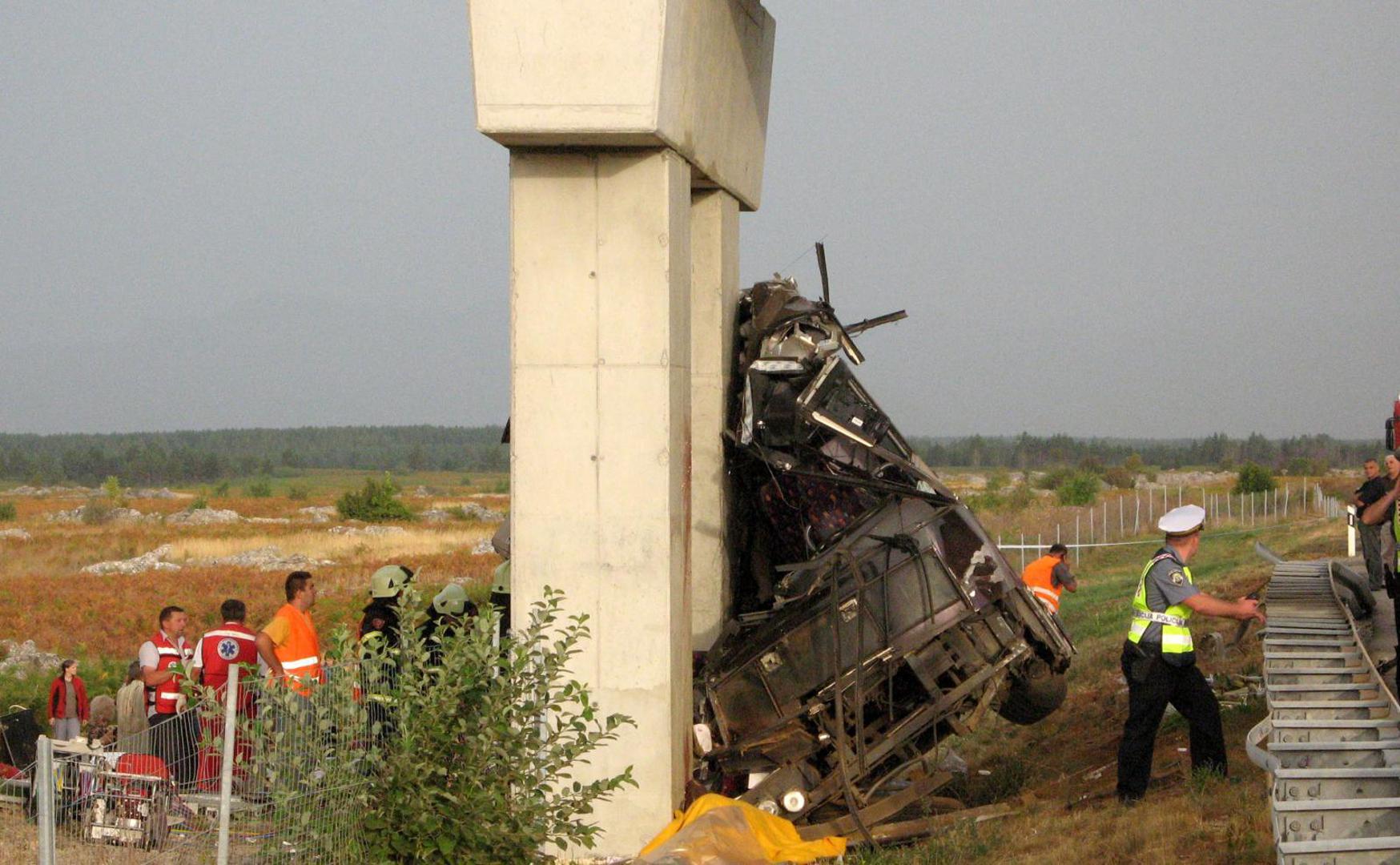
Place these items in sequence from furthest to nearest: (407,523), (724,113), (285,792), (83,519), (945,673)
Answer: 1. (83,519)
2. (407,523)
3. (724,113)
4. (945,673)
5. (285,792)

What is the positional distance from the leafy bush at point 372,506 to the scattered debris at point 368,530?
23.8 ft

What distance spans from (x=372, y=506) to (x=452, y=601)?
62.6 metres

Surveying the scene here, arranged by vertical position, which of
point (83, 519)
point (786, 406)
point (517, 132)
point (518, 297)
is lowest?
point (83, 519)

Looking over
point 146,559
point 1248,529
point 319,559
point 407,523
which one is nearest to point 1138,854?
point 1248,529

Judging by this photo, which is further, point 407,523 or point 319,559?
point 407,523

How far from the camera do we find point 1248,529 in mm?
40062

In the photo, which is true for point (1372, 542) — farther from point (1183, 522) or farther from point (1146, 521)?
point (1146, 521)

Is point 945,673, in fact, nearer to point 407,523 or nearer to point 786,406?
point 786,406

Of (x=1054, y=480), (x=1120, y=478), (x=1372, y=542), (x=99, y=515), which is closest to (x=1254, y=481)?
(x=1054, y=480)

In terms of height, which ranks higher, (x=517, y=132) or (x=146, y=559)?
(x=517, y=132)

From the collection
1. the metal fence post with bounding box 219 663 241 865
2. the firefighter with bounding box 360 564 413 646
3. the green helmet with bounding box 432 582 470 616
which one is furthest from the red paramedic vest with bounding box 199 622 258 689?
the metal fence post with bounding box 219 663 241 865

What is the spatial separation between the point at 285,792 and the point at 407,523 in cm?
6451

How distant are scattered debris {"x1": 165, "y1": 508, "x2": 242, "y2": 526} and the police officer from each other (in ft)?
219

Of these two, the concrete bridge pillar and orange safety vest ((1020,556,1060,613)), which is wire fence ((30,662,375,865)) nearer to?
the concrete bridge pillar
